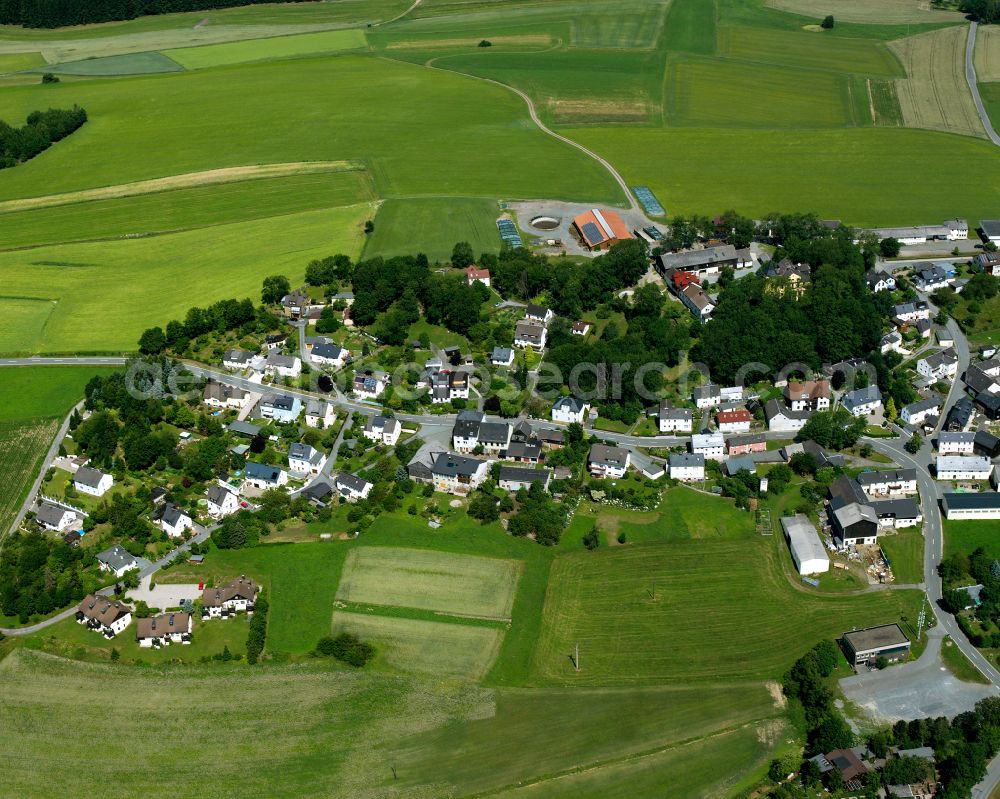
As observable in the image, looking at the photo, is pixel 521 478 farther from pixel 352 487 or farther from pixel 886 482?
pixel 886 482

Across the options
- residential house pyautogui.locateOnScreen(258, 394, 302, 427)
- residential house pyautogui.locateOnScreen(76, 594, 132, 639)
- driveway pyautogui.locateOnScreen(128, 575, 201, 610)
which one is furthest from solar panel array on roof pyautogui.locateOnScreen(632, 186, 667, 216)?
residential house pyautogui.locateOnScreen(76, 594, 132, 639)

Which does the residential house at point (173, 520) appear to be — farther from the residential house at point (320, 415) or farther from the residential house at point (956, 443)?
the residential house at point (956, 443)

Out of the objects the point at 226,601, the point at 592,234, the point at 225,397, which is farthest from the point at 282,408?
the point at 592,234

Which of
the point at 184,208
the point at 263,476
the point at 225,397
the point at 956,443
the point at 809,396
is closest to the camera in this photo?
the point at 263,476

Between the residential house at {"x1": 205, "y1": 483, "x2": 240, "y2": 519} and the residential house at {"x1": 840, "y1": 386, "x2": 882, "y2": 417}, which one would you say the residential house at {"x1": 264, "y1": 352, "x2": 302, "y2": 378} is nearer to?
the residential house at {"x1": 205, "y1": 483, "x2": 240, "y2": 519}

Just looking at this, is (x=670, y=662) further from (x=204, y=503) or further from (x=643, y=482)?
(x=204, y=503)

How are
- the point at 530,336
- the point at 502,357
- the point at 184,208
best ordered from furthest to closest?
the point at 184,208, the point at 530,336, the point at 502,357
